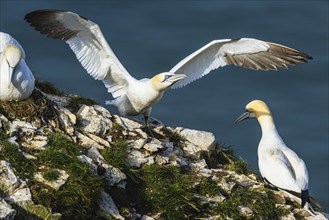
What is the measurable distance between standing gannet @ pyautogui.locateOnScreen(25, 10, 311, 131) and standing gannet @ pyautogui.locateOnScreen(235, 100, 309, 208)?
0.73 meters

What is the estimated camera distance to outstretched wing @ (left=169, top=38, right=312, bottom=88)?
16156mm

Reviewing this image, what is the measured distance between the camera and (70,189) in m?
12.1

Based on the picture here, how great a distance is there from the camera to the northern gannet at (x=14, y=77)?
1341 cm

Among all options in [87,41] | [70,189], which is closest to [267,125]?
[87,41]

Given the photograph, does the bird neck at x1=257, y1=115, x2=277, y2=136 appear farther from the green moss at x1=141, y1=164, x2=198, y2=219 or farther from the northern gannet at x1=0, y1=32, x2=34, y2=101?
the northern gannet at x1=0, y1=32, x2=34, y2=101

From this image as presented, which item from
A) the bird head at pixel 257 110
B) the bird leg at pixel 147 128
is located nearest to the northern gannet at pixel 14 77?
the bird leg at pixel 147 128

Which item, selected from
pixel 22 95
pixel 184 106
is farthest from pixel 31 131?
pixel 184 106

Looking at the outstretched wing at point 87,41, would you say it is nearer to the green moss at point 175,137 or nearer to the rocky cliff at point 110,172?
the rocky cliff at point 110,172

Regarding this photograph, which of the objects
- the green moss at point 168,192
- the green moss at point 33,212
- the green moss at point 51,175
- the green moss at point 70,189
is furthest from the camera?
the green moss at point 168,192

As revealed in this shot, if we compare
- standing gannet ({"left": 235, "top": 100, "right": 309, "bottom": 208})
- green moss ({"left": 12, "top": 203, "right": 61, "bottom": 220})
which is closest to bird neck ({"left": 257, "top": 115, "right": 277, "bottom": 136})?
standing gannet ({"left": 235, "top": 100, "right": 309, "bottom": 208})

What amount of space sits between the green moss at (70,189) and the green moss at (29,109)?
0.70 m

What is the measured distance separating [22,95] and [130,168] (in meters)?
1.36

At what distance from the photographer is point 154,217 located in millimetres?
12719

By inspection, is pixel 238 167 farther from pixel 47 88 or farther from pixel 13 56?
pixel 13 56
